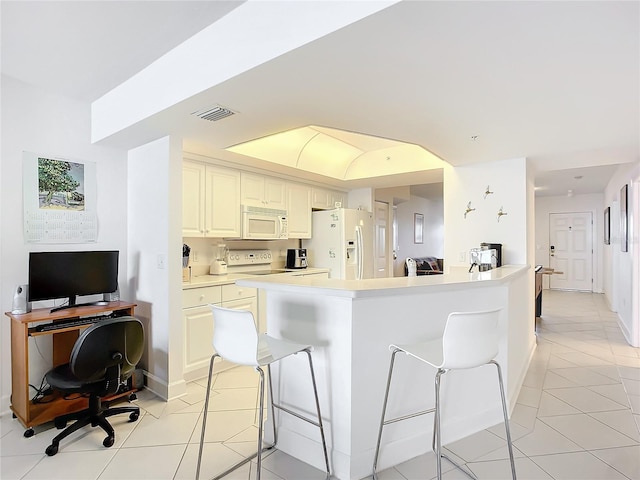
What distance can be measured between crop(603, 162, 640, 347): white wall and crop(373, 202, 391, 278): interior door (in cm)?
329

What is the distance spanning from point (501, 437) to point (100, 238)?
3519 mm

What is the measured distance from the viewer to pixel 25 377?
2.42 metres

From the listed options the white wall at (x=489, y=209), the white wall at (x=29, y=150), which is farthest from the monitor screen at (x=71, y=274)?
the white wall at (x=489, y=209)

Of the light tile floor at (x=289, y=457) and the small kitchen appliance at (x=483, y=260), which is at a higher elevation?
the small kitchen appliance at (x=483, y=260)

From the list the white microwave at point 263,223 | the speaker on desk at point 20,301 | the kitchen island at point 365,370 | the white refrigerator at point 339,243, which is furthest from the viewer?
the white refrigerator at point 339,243

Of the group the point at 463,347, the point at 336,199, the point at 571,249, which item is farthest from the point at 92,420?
the point at 571,249

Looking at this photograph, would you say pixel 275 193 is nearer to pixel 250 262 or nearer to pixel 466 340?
pixel 250 262

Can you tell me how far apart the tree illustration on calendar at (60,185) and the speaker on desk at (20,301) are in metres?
0.67

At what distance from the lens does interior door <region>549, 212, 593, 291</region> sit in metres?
8.27

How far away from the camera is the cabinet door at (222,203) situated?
12.5 ft

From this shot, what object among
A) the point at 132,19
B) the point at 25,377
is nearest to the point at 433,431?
the point at 25,377

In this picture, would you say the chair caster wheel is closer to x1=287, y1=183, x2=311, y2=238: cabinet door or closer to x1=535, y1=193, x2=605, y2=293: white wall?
x1=287, y1=183, x2=311, y2=238: cabinet door

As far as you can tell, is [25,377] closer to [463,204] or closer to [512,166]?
[463,204]

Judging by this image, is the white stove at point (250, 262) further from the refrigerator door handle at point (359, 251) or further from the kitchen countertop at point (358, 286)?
the kitchen countertop at point (358, 286)
